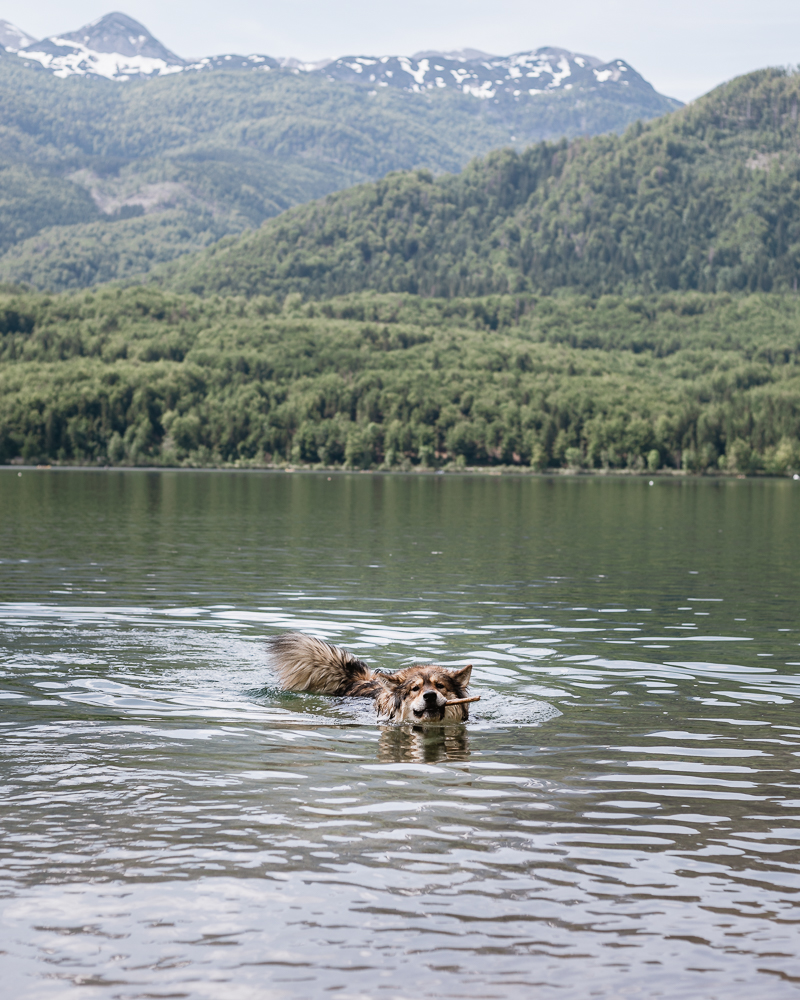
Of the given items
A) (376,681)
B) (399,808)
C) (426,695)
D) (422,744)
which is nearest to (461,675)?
(426,695)

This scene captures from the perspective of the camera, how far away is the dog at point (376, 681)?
18.5 metres

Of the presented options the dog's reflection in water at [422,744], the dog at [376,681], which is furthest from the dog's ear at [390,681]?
the dog's reflection in water at [422,744]

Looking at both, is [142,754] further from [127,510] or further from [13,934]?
[127,510]

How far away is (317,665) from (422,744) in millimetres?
4206

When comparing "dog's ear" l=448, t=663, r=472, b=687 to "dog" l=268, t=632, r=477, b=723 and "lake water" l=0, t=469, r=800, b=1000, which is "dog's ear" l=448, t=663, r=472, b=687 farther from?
"lake water" l=0, t=469, r=800, b=1000

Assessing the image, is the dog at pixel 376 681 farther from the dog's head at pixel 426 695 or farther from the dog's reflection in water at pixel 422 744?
the dog's reflection in water at pixel 422 744

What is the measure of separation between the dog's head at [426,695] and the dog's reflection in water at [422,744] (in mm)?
229

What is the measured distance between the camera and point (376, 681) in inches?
803

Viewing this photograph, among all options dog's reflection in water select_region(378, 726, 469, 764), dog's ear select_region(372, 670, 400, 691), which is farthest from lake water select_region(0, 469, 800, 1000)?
dog's ear select_region(372, 670, 400, 691)

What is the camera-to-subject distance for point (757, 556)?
5528cm

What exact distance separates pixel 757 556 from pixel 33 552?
33.7 m

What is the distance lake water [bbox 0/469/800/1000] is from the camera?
931cm

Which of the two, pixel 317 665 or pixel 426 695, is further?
pixel 317 665

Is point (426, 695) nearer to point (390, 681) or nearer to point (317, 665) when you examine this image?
point (390, 681)
